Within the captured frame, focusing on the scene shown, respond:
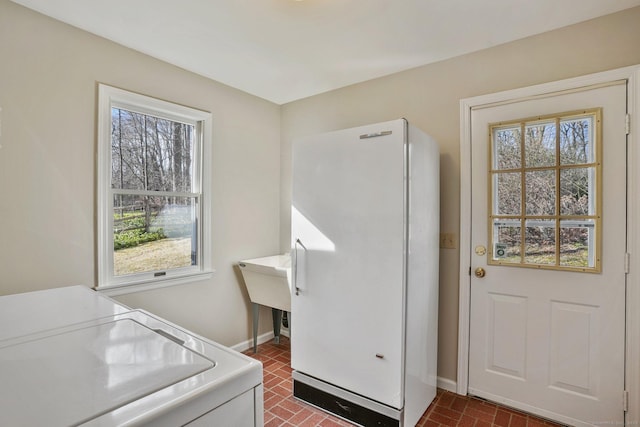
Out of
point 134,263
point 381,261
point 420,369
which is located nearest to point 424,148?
point 381,261

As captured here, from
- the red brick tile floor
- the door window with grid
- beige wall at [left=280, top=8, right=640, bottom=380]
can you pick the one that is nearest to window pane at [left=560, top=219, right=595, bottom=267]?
the door window with grid

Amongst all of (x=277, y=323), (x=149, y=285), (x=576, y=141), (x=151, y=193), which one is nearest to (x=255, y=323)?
(x=277, y=323)

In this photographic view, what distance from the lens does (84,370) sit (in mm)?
798

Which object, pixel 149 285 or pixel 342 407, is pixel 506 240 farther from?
pixel 149 285

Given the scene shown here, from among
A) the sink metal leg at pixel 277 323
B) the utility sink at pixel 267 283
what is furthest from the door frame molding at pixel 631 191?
the sink metal leg at pixel 277 323

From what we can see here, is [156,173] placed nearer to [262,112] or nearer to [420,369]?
[262,112]

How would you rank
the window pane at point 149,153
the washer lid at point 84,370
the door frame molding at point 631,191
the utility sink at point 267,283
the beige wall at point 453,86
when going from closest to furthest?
1. the washer lid at point 84,370
2. the door frame molding at point 631,191
3. the beige wall at point 453,86
4. the window pane at point 149,153
5. the utility sink at point 267,283

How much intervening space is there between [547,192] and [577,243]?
352 millimetres

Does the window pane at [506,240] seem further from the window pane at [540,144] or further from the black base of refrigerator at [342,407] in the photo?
the black base of refrigerator at [342,407]

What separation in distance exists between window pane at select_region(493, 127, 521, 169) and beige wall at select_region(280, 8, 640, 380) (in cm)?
25

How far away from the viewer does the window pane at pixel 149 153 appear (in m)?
2.32

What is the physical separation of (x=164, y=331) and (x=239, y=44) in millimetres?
1965

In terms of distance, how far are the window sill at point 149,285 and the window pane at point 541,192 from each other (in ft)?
8.19

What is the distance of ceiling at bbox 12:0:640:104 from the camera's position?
1.83 metres
